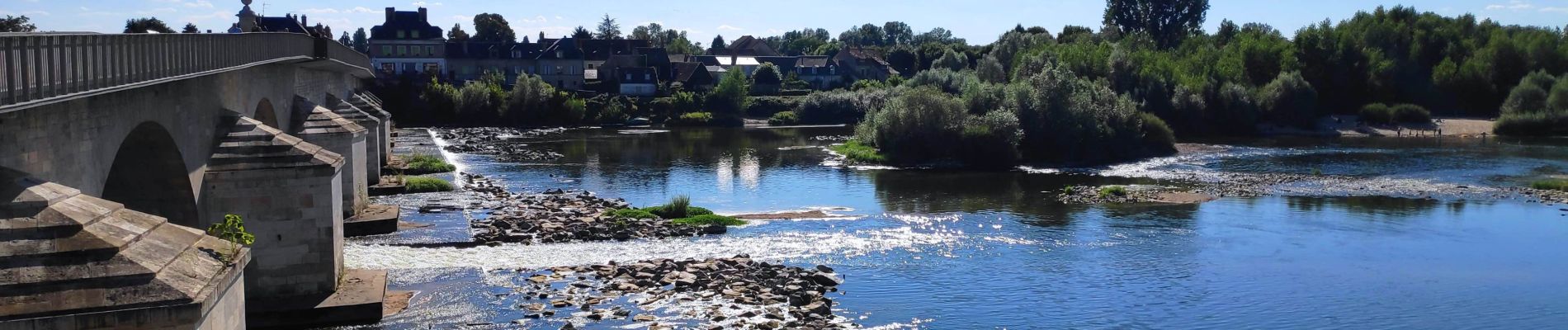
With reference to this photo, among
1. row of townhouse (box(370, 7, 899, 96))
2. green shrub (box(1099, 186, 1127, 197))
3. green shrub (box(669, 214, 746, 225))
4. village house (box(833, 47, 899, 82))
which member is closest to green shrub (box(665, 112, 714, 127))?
row of townhouse (box(370, 7, 899, 96))

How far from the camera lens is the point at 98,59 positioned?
14.6 meters

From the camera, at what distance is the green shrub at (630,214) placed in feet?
123

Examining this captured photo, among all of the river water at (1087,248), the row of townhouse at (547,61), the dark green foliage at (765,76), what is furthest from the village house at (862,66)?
the river water at (1087,248)

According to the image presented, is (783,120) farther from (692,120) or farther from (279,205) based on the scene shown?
(279,205)

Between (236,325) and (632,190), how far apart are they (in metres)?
35.3

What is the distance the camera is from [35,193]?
11844 millimetres

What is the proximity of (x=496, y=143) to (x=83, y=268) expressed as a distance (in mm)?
67033

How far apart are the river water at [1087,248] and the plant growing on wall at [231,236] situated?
780cm

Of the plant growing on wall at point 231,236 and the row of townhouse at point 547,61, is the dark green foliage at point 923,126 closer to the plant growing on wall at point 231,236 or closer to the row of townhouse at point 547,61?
the plant growing on wall at point 231,236

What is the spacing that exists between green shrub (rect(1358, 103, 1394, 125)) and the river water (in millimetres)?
32952

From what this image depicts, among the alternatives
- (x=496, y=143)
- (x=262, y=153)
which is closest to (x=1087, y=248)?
(x=262, y=153)

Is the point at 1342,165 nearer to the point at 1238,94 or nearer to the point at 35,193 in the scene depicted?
the point at 1238,94

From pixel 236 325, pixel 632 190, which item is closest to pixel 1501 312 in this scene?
pixel 236 325

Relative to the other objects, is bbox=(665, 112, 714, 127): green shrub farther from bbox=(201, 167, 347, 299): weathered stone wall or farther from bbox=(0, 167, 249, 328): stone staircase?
bbox=(0, 167, 249, 328): stone staircase
